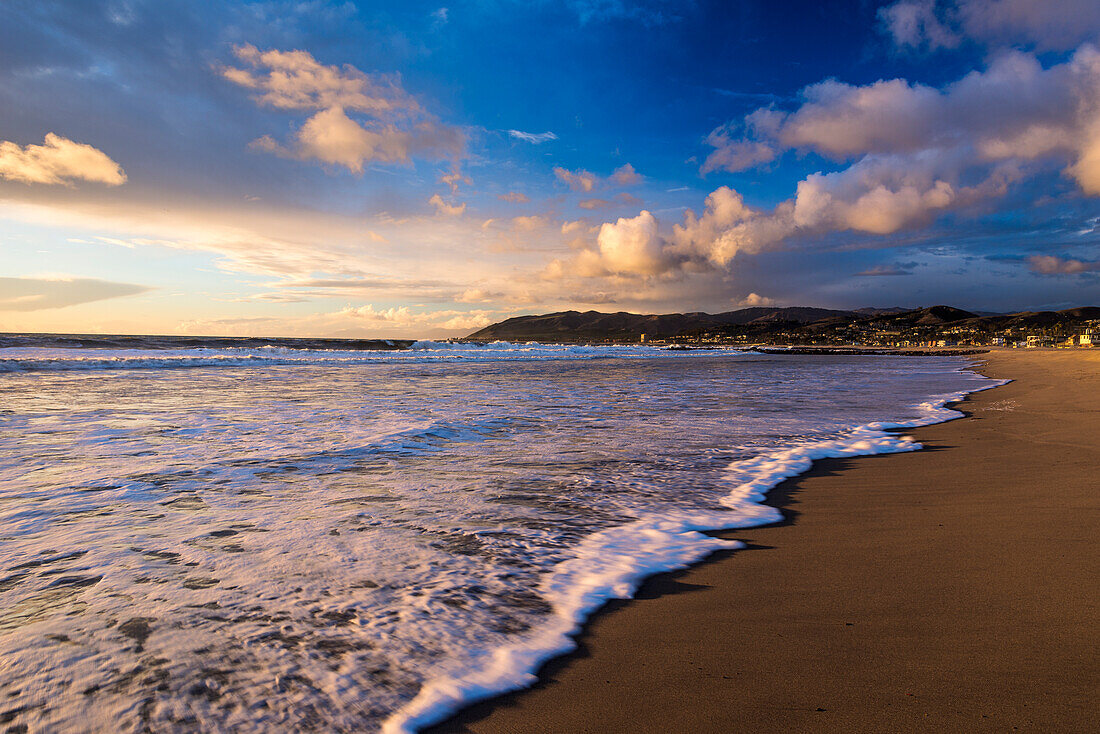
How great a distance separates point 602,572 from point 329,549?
78.3 inches

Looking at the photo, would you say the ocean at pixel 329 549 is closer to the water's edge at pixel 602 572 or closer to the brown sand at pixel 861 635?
the water's edge at pixel 602 572

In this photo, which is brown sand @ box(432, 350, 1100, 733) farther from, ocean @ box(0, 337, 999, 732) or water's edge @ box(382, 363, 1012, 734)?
ocean @ box(0, 337, 999, 732)

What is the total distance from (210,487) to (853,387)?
1911cm

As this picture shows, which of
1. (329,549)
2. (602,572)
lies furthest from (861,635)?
(329,549)

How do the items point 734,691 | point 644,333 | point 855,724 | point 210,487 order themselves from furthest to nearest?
point 644,333 < point 210,487 < point 734,691 < point 855,724

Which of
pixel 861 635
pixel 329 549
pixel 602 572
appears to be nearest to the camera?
pixel 861 635

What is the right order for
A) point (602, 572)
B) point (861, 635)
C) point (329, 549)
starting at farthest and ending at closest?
point (329, 549)
point (602, 572)
point (861, 635)

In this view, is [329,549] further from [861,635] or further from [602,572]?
[861,635]

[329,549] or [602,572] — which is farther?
[329,549]

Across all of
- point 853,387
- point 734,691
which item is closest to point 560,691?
point 734,691

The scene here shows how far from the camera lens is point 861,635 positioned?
2658mm

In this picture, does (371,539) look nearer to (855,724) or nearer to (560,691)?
(560,691)

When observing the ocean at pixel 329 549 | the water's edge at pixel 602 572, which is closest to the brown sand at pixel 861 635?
the water's edge at pixel 602 572

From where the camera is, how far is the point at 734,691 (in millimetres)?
2256
